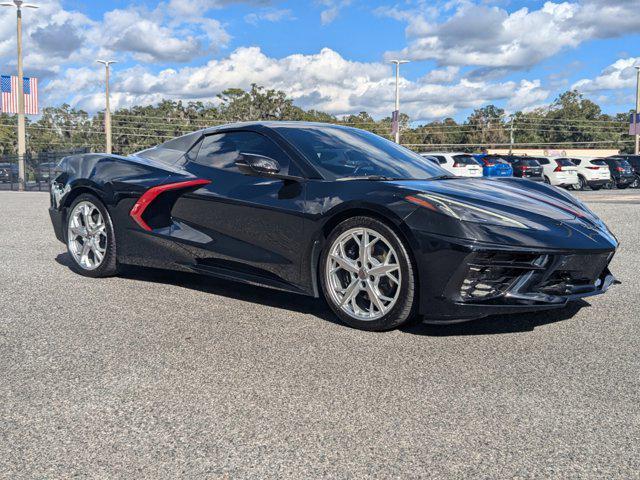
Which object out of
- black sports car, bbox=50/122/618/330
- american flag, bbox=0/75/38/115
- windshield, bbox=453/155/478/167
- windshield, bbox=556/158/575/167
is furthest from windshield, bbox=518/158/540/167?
black sports car, bbox=50/122/618/330

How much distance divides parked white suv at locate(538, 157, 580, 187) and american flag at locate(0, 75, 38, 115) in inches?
829

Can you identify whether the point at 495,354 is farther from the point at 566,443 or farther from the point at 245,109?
the point at 245,109

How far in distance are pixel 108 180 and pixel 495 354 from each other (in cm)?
350

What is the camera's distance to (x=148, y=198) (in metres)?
5.25

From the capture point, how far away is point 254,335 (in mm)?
4012

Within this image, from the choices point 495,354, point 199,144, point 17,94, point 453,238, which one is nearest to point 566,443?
point 495,354

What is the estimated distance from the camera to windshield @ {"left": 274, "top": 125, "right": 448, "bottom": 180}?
4.55 metres

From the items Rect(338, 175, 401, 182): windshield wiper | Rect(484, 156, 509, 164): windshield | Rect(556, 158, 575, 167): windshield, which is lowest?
Rect(338, 175, 401, 182): windshield wiper

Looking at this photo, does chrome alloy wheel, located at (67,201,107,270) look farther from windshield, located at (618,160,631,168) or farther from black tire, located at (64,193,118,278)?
windshield, located at (618,160,631,168)

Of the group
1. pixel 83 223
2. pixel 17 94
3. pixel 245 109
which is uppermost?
pixel 245 109

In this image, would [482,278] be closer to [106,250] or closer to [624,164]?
[106,250]

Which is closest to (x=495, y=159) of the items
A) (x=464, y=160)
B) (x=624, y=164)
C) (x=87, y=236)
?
(x=464, y=160)

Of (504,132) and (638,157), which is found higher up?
(504,132)

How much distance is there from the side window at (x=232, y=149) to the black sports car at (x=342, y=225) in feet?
0.04
